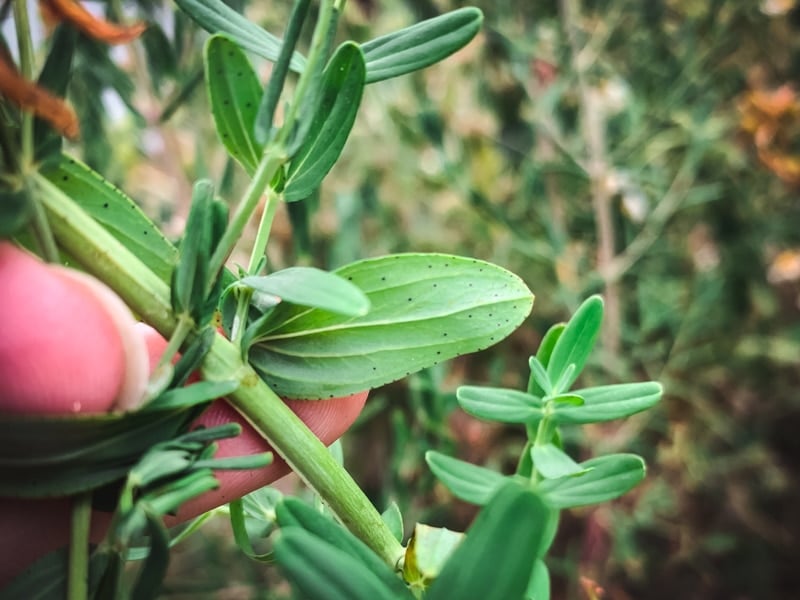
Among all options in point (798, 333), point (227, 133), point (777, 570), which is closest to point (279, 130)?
point (227, 133)

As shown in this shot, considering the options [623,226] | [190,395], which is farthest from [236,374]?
[623,226]

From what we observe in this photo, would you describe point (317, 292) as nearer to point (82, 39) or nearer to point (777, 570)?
point (82, 39)

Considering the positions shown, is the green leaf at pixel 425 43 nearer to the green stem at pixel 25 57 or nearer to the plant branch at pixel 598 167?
the green stem at pixel 25 57

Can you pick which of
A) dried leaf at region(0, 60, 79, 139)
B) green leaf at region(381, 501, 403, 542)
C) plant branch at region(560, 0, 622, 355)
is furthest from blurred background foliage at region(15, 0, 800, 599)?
dried leaf at region(0, 60, 79, 139)

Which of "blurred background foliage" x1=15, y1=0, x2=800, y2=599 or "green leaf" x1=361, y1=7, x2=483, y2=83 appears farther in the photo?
"blurred background foliage" x1=15, y1=0, x2=800, y2=599

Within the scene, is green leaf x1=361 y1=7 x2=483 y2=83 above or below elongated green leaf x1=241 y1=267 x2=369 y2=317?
above

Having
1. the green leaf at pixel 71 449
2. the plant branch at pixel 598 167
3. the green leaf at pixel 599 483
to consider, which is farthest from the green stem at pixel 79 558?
the plant branch at pixel 598 167

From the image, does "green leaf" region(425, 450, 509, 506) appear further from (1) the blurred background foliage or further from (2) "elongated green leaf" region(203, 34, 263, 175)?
(1) the blurred background foliage
